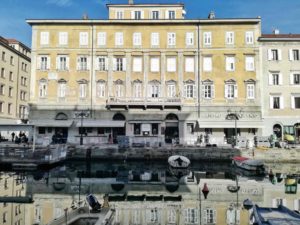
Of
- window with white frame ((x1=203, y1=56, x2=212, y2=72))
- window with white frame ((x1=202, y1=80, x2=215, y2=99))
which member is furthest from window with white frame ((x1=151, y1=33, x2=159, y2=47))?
window with white frame ((x1=202, y1=80, x2=215, y2=99))

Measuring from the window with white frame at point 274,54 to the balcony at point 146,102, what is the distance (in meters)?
13.0

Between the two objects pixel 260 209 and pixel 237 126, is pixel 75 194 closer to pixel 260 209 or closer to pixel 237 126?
pixel 260 209

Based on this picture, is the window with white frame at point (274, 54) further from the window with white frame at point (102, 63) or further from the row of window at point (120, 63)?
the window with white frame at point (102, 63)

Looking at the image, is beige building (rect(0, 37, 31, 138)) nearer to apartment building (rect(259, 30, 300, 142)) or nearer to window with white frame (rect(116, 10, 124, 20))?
window with white frame (rect(116, 10, 124, 20))

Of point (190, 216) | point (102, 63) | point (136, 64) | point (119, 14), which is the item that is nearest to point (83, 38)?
point (102, 63)

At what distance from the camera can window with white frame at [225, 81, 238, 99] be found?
4353 cm

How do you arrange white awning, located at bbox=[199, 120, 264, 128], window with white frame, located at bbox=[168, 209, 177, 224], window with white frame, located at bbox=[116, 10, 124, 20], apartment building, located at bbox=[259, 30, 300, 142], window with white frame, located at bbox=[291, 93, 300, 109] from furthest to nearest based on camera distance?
window with white frame, located at bbox=[116, 10, 124, 20]
window with white frame, located at bbox=[291, 93, 300, 109]
apartment building, located at bbox=[259, 30, 300, 142]
white awning, located at bbox=[199, 120, 264, 128]
window with white frame, located at bbox=[168, 209, 177, 224]

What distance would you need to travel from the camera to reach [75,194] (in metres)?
21.5

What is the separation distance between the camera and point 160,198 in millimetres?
20547

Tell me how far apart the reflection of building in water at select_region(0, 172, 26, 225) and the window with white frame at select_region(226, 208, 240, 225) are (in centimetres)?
914

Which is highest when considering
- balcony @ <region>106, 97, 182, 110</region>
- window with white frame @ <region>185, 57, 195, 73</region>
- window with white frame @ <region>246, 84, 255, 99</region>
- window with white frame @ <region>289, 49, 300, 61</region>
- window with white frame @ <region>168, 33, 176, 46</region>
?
window with white frame @ <region>168, 33, 176, 46</region>

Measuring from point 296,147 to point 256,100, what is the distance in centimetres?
820

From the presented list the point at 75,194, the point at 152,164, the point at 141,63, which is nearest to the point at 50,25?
the point at 141,63

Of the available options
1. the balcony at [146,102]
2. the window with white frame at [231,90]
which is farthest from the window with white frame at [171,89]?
the window with white frame at [231,90]
